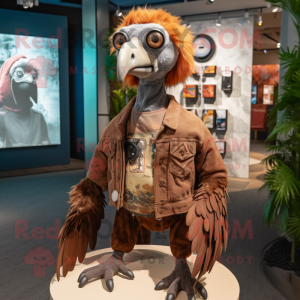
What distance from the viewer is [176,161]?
50.8 inches

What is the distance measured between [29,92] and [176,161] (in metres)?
5.15

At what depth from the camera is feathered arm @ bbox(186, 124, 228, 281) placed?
1.21 m

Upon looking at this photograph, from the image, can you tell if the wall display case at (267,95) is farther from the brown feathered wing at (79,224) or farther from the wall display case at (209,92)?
the brown feathered wing at (79,224)

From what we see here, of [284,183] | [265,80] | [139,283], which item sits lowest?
[139,283]

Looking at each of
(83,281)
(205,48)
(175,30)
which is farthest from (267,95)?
(83,281)

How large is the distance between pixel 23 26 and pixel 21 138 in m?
1.87

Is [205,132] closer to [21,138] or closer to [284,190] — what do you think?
[284,190]

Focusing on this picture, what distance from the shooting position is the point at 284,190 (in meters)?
2.20

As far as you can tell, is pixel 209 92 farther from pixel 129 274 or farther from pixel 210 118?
pixel 129 274

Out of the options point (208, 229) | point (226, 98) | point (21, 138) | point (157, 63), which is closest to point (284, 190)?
A: point (208, 229)

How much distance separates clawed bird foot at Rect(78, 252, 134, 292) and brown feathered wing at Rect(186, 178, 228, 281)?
0.37 metres

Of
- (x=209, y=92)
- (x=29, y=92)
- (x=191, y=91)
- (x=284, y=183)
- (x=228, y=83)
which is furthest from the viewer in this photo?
(x=29, y=92)

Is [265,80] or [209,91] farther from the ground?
[265,80]

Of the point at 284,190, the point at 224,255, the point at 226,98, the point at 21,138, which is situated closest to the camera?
the point at 284,190
